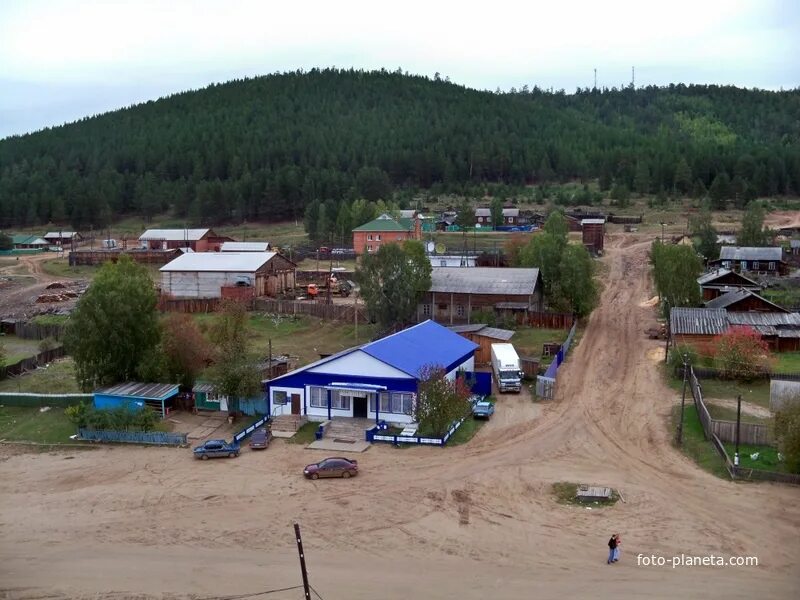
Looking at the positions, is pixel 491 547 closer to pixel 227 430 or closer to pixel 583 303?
pixel 227 430

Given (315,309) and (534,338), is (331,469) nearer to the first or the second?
(534,338)

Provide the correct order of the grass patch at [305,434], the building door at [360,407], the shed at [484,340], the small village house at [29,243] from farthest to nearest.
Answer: the small village house at [29,243], the shed at [484,340], the building door at [360,407], the grass patch at [305,434]

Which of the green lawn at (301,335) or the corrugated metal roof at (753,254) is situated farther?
the corrugated metal roof at (753,254)

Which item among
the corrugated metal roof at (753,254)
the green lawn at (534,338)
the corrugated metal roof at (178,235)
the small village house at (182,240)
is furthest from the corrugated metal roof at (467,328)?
the corrugated metal roof at (178,235)

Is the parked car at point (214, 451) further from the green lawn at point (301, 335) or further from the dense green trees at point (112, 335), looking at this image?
the green lawn at point (301, 335)

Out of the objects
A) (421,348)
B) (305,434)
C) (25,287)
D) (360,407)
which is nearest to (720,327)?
(421,348)
